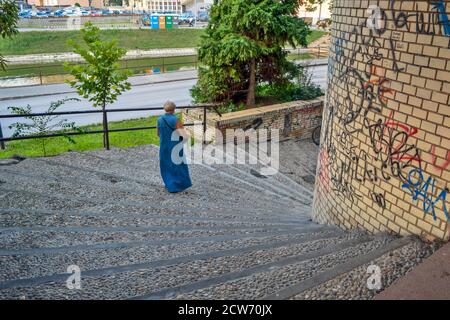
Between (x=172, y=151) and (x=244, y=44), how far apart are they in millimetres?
4964

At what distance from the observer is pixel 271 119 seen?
11000 mm

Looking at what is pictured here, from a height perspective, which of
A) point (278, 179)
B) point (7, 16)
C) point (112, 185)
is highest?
point (7, 16)

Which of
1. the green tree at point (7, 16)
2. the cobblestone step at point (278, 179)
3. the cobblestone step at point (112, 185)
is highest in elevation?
the green tree at point (7, 16)

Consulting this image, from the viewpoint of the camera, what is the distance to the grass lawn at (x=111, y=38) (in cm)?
3556

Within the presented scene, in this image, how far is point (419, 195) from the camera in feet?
11.3

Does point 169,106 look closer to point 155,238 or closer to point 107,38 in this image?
point 155,238

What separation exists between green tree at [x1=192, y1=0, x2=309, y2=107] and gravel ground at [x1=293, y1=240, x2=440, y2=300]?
26.6 feet

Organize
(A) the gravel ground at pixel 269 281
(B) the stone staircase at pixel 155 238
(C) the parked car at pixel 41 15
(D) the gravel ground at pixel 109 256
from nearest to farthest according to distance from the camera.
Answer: (A) the gravel ground at pixel 269 281
(B) the stone staircase at pixel 155 238
(D) the gravel ground at pixel 109 256
(C) the parked car at pixel 41 15

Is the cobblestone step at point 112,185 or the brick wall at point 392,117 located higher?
the brick wall at point 392,117

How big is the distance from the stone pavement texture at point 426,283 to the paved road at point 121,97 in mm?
13283

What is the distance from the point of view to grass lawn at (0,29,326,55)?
3556 cm

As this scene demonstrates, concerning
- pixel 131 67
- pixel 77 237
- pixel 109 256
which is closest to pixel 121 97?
pixel 131 67

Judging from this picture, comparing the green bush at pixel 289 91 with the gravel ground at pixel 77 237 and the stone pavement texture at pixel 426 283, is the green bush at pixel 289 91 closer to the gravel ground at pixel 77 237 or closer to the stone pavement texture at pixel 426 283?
the gravel ground at pixel 77 237

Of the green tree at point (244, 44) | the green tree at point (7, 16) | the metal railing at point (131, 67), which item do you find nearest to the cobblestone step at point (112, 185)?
the green tree at point (7, 16)
